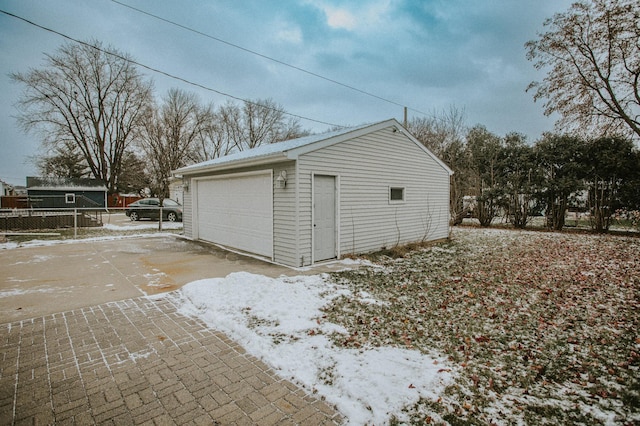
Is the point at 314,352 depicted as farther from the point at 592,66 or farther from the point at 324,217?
the point at 592,66

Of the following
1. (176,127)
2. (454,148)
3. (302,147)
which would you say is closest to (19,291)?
(302,147)

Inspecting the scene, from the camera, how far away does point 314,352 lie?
299 centimetres

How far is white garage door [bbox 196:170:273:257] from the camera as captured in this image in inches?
294

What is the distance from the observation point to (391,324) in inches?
147

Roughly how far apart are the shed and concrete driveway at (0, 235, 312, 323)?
2283 cm

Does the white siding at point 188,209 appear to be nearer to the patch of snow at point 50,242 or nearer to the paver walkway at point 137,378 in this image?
the patch of snow at point 50,242

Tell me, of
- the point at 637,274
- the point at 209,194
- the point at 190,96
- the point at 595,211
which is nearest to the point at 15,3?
the point at 209,194

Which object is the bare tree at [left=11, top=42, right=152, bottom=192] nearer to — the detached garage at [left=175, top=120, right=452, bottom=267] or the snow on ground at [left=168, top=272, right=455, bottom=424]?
the detached garage at [left=175, top=120, right=452, bottom=267]

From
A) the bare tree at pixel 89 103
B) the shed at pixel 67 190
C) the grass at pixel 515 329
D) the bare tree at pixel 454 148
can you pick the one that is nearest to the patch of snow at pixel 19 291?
the grass at pixel 515 329

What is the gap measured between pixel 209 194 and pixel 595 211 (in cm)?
1536

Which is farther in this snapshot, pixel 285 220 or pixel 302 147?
pixel 285 220

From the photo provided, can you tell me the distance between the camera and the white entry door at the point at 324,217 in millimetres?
6891

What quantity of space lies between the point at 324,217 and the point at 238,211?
2909mm

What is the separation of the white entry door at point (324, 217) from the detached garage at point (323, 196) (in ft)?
0.08
